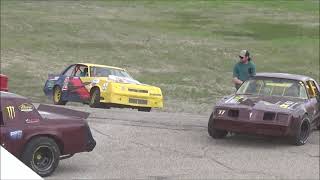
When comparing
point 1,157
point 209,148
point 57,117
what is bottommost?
point 209,148

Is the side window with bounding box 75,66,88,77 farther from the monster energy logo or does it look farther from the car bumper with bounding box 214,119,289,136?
the monster energy logo

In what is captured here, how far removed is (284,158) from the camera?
10.1 m

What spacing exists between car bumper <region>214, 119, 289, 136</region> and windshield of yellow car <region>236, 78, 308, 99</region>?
1.25 metres

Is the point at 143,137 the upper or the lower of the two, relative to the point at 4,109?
lower

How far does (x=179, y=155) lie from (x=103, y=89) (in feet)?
20.8

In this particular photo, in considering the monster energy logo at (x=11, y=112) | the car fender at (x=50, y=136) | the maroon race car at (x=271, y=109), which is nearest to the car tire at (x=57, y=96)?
the maroon race car at (x=271, y=109)

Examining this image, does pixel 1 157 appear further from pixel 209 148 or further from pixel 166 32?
pixel 166 32

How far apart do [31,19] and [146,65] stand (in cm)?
1469

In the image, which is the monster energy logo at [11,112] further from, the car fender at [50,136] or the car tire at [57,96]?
the car tire at [57,96]

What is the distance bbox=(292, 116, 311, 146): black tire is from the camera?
36.2ft

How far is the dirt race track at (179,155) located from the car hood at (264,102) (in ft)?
2.28

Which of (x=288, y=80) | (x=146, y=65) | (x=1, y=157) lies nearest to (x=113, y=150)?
(x=288, y=80)

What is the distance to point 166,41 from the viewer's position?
121 ft

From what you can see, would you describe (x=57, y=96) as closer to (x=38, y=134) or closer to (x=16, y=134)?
(x=38, y=134)
